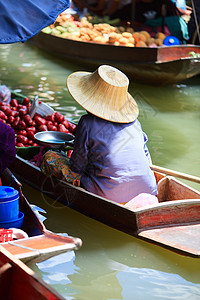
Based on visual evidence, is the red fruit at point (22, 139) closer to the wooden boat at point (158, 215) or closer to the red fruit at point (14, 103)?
the red fruit at point (14, 103)

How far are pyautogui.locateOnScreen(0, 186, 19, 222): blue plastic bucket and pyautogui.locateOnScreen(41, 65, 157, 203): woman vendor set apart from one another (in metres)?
0.81

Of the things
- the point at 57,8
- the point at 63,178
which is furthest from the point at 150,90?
the point at 57,8

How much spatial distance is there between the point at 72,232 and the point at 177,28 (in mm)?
6581

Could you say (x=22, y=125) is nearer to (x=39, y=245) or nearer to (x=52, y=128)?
(x=52, y=128)

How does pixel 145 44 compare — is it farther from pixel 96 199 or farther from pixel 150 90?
pixel 96 199

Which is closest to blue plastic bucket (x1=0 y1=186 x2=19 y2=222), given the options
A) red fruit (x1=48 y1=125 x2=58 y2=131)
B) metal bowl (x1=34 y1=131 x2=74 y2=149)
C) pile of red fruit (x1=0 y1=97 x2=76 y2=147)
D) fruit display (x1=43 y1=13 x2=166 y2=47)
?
metal bowl (x1=34 y1=131 x2=74 y2=149)

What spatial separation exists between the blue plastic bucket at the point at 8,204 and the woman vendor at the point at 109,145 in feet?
2.65

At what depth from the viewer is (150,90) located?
8203mm

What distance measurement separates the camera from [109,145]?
3611 mm

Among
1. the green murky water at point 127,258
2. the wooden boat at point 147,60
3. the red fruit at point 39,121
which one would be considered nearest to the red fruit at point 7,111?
the red fruit at point 39,121

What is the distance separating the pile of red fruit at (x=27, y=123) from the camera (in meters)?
4.84

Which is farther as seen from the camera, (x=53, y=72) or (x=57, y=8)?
(x=53, y=72)

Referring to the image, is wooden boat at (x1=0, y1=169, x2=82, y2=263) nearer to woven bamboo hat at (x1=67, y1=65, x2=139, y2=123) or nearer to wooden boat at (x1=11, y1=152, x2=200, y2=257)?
wooden boat at (x1=11, y1=152, x2=200, y2=257)

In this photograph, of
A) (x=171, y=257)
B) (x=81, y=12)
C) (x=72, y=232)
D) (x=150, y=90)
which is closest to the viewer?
(x=171, y=257)
